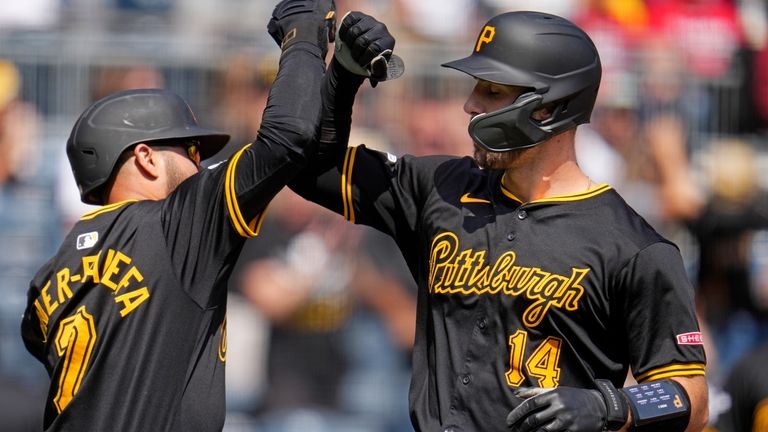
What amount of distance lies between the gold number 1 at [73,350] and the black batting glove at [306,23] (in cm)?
114

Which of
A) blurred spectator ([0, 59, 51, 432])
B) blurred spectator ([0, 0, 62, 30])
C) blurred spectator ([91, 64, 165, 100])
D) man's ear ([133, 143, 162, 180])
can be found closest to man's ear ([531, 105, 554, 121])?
man's ear ([133, 143, 162, 180])

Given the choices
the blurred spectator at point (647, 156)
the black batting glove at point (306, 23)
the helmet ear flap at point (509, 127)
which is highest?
the black batting glove at point (306, 23)

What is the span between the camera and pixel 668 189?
8602mm

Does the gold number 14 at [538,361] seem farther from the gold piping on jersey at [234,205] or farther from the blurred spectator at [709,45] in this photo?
the blurred spectator at [709,45]

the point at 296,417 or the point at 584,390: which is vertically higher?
the point at 584,390

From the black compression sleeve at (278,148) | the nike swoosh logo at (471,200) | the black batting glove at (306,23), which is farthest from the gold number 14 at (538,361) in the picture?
the black batting glove at (306,23)

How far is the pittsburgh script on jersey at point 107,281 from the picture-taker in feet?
13.0

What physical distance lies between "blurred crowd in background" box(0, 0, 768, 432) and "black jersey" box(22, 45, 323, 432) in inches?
159

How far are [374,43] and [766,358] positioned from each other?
2.81 meters

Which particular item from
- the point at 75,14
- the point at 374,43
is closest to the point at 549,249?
the point at 374,43

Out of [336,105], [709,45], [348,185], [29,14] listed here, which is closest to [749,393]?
[348,185]

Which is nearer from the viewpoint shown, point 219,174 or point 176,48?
point 219,174

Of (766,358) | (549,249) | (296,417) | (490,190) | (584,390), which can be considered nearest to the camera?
(584,390)

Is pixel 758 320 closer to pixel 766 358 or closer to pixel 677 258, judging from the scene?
pixel 766 358
